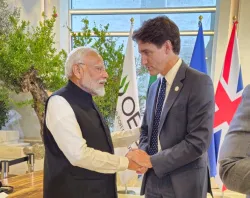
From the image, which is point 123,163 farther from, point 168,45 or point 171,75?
point 168,45

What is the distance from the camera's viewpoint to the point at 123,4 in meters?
4.96

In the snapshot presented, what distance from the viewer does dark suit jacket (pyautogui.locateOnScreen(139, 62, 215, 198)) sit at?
1.27 metres

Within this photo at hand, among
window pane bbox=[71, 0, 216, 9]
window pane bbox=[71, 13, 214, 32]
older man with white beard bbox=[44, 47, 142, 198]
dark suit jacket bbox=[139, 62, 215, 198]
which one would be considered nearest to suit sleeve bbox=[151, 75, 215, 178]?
dark suit jacket bbox=[139, 62, 215, 198]

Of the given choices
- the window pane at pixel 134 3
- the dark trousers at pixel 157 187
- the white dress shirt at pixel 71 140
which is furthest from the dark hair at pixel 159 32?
A: the window pane at pixel 134 3

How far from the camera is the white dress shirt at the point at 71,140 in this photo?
4.49ft

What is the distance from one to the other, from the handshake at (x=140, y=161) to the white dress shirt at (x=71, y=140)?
0.30 feet

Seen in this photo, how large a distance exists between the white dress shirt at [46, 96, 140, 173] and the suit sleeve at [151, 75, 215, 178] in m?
0.30

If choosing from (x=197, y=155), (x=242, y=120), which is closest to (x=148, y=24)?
(x=197, y=155)

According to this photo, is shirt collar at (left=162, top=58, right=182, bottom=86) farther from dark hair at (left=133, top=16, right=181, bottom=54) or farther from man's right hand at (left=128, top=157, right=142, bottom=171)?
man's right hand at (left=128, top=157, right=142, bottom=171)

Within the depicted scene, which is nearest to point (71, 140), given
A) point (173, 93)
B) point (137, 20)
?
point (173, 93)

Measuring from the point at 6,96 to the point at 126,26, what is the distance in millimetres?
2493

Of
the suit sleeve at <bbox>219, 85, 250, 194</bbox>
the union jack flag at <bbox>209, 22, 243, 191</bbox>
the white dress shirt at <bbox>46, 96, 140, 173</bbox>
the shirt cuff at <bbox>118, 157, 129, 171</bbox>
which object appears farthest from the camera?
the union jack flag at <bbox>209, 22, 243, 191</bbox>

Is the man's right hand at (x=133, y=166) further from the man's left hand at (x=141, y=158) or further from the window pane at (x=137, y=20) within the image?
the window pane at (x=137, y=20)

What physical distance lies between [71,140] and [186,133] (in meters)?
0.60
